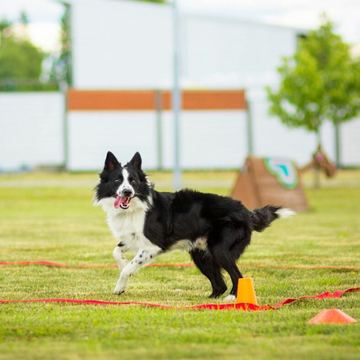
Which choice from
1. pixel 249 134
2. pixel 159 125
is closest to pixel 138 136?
pixel 159 125

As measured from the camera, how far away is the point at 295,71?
35.2 metres

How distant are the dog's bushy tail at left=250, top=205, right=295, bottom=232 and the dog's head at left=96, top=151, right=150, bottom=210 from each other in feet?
3.57

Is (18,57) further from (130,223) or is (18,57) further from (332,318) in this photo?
(332,318)

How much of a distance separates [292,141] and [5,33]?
2358 inches

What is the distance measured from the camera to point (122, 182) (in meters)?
10.3

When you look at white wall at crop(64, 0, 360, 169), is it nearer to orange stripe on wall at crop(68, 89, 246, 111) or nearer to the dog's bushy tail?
orange stripe on wall at crop(68, 89, 246, 111)

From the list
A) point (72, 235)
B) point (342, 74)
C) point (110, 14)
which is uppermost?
point (110, 14)

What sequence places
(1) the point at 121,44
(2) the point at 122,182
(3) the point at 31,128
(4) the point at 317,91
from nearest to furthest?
(2) the point at 122,182 → (4) the point at 317,91 → (3) the point at 31,128 → (1) the point at 121,44

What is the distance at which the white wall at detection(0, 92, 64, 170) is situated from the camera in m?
44.8

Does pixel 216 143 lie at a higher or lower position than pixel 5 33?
lower

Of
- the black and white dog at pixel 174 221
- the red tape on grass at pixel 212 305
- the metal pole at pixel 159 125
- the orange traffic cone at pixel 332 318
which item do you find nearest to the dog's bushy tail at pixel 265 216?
the black and white dog at pixel 174 221

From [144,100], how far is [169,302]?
35495 millimetres

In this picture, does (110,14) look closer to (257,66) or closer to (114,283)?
(257,66)

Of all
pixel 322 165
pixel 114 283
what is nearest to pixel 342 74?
pixel 322 165
